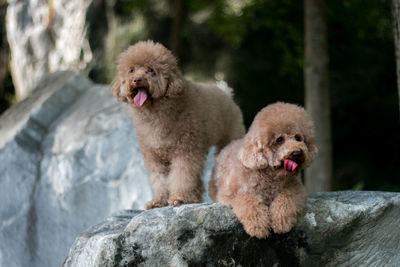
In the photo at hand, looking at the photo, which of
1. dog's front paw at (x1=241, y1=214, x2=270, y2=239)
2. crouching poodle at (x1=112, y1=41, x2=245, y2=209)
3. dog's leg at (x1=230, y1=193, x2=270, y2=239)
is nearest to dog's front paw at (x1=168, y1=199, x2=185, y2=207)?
crouching poodle at (x1=112, y1=41, x2=245, y2=209)

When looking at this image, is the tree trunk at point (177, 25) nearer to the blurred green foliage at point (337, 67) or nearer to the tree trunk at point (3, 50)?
the blurred green foliage at point (337, 67)

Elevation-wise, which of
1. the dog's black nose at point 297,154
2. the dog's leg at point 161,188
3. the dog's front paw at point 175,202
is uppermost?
the dog's black nose at point 297,154

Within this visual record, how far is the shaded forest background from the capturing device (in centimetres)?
753

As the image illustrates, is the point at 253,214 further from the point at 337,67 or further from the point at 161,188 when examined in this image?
the point at 337,67

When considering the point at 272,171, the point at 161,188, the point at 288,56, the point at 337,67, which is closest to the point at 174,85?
the point at 161,188

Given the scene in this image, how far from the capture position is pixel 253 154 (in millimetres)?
2889

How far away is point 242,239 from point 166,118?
1093 mm

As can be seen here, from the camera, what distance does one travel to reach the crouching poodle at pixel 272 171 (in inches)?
112

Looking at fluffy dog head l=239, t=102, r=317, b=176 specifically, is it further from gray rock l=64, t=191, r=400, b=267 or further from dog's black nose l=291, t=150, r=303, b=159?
gray rock l=64, t=191, r=400, b=267

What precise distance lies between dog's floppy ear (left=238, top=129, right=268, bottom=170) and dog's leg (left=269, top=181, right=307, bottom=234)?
239 millimetres

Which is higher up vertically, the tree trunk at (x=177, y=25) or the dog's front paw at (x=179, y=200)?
the tree trunk at (x=177, y=25)

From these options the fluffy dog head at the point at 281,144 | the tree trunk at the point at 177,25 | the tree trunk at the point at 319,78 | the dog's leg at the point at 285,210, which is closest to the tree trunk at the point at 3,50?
the tree trunk at the point at 177,25

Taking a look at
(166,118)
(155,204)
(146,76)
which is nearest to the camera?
(146,76)

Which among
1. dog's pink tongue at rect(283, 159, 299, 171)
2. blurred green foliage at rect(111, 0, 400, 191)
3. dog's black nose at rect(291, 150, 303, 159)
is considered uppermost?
blurred green foliage at rect(111, 0, 400, 191)
